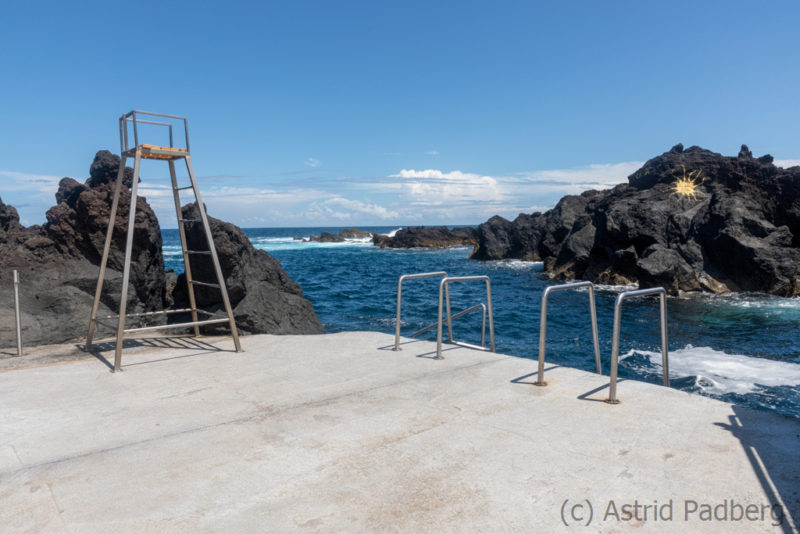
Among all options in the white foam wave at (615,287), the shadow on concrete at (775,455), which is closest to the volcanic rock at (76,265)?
the shadow on concrete at (775,455)

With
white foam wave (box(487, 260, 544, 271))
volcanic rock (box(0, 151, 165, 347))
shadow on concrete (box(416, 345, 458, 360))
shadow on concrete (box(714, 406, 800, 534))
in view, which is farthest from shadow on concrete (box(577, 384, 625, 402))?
white foam wave (box(487, 260, 544, 271))

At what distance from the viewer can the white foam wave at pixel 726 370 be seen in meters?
10.1

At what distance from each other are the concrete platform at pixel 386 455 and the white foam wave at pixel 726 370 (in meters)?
6.36

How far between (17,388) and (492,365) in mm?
4995

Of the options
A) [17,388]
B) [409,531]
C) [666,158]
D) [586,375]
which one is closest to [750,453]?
[586,375]

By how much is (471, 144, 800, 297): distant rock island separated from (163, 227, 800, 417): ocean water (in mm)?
1604

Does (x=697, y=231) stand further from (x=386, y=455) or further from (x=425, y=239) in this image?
(x=425, y=239)

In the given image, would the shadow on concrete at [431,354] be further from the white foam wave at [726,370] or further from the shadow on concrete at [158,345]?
the white foam wave at [726,370]

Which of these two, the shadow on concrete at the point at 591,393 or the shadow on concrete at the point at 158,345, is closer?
the shadow on concrete at the point at 591,393

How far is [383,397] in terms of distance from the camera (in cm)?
481

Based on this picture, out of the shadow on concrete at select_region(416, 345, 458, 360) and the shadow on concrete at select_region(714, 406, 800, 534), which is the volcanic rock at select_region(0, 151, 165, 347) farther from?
the shadow on concrete at select_region(714, 406, 800, 534)

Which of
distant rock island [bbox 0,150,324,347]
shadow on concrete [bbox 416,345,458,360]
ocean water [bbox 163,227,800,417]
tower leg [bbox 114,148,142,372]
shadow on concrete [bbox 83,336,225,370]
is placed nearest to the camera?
tower leg [bbox 114,148,142,372]

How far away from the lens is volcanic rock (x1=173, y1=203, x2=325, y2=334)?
8.52 metres

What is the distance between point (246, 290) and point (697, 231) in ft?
80.8
